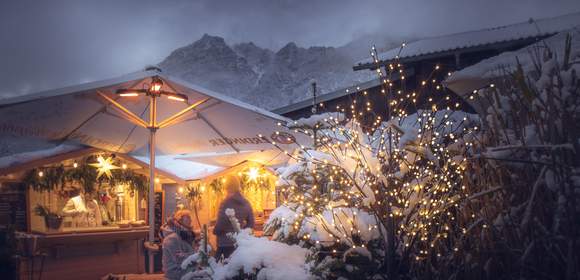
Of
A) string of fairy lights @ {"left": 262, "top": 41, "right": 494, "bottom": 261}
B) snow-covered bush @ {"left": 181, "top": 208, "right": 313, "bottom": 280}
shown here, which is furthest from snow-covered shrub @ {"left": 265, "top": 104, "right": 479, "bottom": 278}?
snow-covered bush @ {"left": 181, "top": 208, "right": 313, "bottom": 280}

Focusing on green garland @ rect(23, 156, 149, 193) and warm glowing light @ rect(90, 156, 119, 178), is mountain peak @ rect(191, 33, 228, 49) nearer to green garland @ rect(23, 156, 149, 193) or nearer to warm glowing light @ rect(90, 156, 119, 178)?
green garland @ rect(23, 156, 149, 193)

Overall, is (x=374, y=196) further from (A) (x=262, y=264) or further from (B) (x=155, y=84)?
(B) (x=155, y=84)

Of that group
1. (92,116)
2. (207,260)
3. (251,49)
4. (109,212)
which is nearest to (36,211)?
(109,212)

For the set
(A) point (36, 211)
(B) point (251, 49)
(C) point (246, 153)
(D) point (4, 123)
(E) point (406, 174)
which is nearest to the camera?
(E) point (406, 174)

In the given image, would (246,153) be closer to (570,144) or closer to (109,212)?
(109,212)

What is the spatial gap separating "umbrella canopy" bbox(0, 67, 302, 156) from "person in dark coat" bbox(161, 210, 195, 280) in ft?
5.29

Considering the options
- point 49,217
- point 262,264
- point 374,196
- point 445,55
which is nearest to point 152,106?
point 49,217

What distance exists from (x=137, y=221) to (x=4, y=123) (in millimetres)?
3688

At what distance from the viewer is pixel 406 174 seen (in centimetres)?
426

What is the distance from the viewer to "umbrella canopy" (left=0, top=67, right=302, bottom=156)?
613 centimetres

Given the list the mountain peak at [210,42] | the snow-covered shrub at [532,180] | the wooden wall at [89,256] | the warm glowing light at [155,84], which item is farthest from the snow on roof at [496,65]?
the mountain peak at [210,42]

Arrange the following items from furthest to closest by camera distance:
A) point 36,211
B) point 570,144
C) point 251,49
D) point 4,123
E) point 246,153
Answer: point 251,49 < point 246,153 < point 36,211 < point 4,123 < point 570,144

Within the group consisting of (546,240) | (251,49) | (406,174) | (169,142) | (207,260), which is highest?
(251,49)

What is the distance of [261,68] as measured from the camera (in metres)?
87.1
